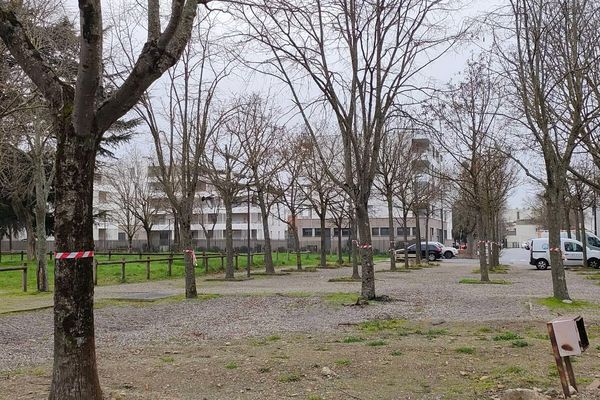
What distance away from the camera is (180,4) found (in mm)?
5312

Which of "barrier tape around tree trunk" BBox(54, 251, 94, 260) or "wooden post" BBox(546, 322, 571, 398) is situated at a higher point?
"barrier tape around tree trunk" BBox(54, 251, 94, 260)

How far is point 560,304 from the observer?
13508 millimetres

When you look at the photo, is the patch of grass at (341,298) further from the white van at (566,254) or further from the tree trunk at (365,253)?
the white van at (566,254)

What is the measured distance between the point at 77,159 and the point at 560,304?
Result: 11907 millimetres

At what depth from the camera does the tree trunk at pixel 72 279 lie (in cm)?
498

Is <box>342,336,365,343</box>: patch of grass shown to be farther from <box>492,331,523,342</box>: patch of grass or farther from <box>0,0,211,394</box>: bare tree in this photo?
<box>0,0,211,394</box>: bare tree

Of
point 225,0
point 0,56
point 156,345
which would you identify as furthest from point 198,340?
point 0,56

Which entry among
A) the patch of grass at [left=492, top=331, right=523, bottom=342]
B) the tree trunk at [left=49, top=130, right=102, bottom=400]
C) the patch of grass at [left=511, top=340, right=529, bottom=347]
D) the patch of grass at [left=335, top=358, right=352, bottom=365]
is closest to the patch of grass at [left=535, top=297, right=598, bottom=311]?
the patch of grass at [left=492, top=331, right=523, bottom=342]

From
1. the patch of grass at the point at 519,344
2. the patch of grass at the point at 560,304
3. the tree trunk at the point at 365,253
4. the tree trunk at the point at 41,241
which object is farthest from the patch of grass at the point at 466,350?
the tree trunk at the point at 41,241

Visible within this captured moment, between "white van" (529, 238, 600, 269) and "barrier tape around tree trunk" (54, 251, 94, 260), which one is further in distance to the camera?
"white van" (529, 238, 600, 269)

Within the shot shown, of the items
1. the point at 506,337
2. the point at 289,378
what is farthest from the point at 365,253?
the point at 289,378

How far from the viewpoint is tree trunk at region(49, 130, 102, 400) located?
4.98 m

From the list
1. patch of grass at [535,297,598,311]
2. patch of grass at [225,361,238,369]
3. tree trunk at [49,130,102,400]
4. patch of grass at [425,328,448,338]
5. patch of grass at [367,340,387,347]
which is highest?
tree trunk at [49,130,102,400]

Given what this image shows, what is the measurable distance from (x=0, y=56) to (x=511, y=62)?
36.8ft
